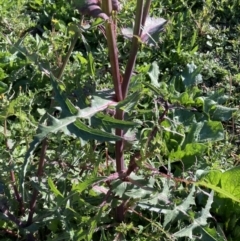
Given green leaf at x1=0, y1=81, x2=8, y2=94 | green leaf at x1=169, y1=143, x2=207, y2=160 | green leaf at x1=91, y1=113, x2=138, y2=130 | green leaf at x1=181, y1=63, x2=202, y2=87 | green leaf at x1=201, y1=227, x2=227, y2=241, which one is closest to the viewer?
green leaf at x1=91, y1=113, x2=138, y2=130

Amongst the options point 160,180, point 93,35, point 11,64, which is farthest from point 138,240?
point 93,35

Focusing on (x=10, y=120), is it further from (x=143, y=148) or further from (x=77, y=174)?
(x=143, y=148)

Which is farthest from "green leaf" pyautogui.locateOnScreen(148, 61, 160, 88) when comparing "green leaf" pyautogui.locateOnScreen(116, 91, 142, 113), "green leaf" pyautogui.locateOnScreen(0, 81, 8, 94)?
"green leaf" pyautogui.locateOnScreen(116, 91, 142, 113)

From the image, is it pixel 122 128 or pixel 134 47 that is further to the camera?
pixel 134 47

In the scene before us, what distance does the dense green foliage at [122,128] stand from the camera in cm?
170

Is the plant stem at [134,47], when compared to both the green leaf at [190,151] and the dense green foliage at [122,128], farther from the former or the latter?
the green leaf at [190,151]

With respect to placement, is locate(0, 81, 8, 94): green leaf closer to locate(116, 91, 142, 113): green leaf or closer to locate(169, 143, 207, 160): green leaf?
locate(169, 143, 207, 160): green leaf

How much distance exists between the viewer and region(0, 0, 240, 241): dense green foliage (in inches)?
67.0

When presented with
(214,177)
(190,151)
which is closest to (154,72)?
(190,151)

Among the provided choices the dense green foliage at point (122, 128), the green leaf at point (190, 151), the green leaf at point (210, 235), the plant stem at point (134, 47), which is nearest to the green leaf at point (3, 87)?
the dense green foliage at point (122, 128)

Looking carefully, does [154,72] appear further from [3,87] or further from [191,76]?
[3,87]

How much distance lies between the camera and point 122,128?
1543 millimetres

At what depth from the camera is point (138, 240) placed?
208 cm

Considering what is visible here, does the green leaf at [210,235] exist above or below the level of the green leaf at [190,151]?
below
